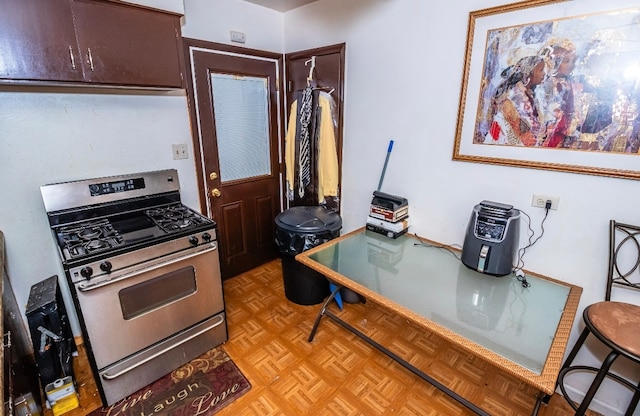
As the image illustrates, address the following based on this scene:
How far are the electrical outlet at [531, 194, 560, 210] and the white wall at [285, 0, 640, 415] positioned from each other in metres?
0.03

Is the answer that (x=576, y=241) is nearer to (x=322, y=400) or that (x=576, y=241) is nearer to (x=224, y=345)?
(x=322, y=400)

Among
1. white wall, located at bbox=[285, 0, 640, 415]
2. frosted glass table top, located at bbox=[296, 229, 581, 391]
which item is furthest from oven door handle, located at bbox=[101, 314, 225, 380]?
white wall, located at bbox=[285, 0, 640, 415]

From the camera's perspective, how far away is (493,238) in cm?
162

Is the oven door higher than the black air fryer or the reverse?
the reverse

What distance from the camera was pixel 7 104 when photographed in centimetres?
163

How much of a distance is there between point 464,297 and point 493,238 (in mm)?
373

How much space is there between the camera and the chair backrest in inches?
55.8

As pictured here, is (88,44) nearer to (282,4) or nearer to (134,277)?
(134,277)

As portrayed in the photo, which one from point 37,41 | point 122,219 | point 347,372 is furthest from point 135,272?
point 347,372

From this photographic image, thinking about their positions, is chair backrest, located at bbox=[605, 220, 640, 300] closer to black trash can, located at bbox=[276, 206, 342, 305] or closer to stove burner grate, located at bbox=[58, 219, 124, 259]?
black trash can, located at bbox=[276, 206, 342, 305]

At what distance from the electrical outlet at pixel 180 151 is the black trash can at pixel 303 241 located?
0.88 m

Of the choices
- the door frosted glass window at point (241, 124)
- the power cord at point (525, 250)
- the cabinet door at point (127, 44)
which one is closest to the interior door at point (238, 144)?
the door frosted glass window at point (241, 124)

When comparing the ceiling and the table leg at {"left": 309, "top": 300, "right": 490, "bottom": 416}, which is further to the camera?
the ceiling

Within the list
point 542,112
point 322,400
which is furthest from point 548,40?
point 322,400
